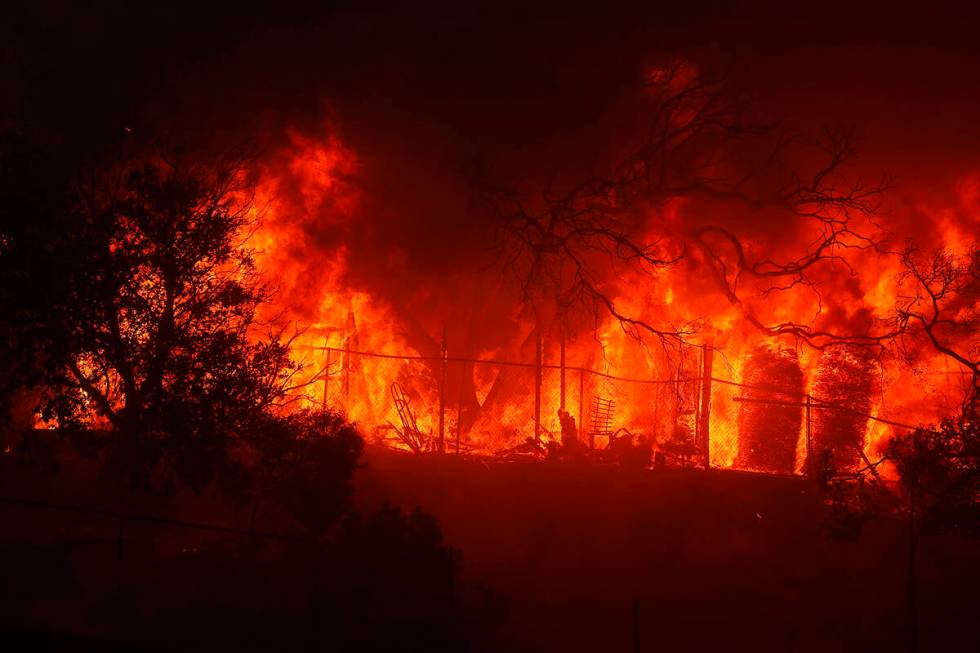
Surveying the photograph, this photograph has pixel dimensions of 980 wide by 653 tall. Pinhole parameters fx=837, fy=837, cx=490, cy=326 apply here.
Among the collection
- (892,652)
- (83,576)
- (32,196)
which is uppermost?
(32,196)

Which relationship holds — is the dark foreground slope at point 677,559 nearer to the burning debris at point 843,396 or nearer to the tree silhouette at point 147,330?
the tree silhouette at point 147,330

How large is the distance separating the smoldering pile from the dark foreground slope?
283 inches

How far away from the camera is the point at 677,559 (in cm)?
1408

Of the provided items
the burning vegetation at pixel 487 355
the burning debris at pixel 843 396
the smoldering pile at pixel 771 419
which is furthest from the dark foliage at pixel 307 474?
Result: the burning debris at pixel 843 396

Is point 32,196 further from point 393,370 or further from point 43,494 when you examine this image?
point 393,370

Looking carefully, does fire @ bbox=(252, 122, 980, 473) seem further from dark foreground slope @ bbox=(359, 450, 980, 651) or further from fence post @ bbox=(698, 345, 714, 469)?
dark foreground slope @ bbox=(359, 450, 980, 651)

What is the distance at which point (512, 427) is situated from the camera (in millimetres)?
20391

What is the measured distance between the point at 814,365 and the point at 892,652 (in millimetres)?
11680

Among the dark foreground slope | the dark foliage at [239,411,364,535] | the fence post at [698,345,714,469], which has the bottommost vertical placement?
the dark foreground slope

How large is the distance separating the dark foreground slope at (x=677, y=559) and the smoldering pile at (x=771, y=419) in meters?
7.18

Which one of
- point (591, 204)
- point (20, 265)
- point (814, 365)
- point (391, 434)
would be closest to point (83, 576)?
point (20, 265)

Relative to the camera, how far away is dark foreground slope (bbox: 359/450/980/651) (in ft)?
39.9

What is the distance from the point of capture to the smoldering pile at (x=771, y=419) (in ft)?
73.8

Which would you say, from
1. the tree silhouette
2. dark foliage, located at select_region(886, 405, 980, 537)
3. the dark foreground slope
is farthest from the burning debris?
the tree silhouette
